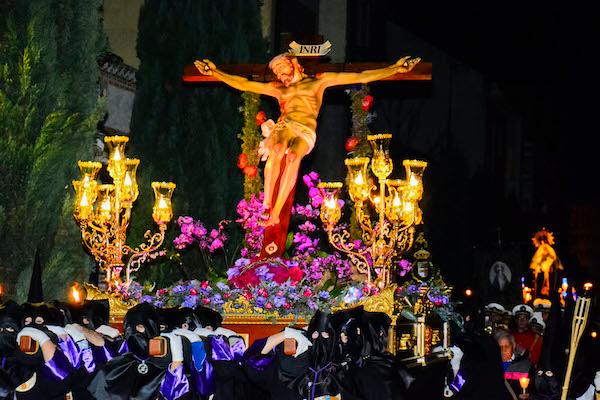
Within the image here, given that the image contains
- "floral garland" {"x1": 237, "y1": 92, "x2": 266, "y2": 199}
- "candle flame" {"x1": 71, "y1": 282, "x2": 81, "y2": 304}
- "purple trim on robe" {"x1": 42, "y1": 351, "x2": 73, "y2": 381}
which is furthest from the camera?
"floral garland" {"x1": 237, "y1": 92, "x2": 266, "y2": 199}

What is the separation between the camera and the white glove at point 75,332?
11469 millimetres

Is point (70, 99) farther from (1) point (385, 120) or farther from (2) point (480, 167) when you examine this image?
(2) point (480, 167)

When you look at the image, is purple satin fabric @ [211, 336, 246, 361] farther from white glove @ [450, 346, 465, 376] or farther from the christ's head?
the christ's head

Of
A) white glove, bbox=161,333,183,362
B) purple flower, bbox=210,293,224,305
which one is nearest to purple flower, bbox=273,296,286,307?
purple flower, bbox=210,293,224,305

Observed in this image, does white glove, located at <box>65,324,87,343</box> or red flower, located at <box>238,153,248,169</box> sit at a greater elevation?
red flower, located at <box>238,153,248,169</box>

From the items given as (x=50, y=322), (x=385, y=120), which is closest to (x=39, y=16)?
(x=50, y=322)

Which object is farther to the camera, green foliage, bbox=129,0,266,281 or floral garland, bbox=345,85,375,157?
green foliage, bbox=129,0,266,281

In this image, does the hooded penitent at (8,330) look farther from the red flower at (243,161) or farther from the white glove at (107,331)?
the red flower at (243,161)

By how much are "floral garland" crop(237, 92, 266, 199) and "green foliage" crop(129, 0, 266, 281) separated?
1.83 metres

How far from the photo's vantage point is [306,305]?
14.4 metres

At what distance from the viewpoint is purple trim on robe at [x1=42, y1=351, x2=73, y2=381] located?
36.4ft

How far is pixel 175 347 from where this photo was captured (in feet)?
36.9

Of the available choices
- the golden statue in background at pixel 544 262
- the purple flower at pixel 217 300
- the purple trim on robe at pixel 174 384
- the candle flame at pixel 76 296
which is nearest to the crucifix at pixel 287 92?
the purple flower at pixel 217 300

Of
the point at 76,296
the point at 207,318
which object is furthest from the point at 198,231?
the point at 207,318
